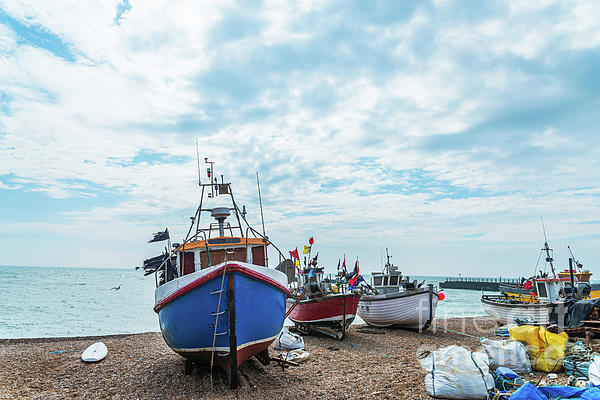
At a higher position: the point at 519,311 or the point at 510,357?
the point at 510,357

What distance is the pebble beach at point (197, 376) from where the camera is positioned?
7.95m

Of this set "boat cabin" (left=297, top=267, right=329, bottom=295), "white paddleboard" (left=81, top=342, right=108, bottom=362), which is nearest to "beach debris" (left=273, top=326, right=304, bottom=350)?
"boat cabin" (left=297, top=267, right=329, bottom=295)

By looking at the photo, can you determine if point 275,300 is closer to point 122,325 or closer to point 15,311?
point 122,325

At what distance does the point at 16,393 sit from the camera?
8.09m

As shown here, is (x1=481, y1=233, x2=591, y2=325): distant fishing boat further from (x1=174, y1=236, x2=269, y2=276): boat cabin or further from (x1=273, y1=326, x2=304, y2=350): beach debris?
(x1=174, y1=236, x2=269, y2=276): boat cabin

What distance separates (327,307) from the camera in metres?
15.7

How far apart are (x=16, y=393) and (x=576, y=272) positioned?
23922 millimetres

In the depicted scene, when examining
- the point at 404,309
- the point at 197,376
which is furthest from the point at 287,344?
the point at 404,309

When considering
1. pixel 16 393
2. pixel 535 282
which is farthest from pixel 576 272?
pixel 16 393

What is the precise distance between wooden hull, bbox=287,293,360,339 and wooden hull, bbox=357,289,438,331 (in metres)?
2.33

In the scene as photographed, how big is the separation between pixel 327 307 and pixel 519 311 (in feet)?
32.0

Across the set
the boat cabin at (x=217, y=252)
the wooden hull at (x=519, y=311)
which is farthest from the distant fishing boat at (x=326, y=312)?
the wooden hull at (x=519, y=311)

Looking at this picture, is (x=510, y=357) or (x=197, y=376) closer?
(x=510, y=357)

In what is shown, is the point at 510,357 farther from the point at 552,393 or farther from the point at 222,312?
the point at 222,312
